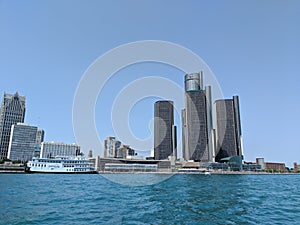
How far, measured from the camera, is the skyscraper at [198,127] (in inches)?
6590

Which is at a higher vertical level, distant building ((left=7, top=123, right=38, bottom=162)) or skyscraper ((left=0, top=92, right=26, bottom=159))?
skyscraper ((left=0, top=92, right=26, bottom=159))

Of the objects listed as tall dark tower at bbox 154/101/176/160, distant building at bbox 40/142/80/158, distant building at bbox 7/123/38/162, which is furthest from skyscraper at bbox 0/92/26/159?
tall dark tower at bbox 154/101/176/160

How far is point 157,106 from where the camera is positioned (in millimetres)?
199000

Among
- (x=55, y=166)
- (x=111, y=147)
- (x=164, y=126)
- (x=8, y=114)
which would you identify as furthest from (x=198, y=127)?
(x=8, y=114)

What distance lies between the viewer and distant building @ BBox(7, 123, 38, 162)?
14100 cm

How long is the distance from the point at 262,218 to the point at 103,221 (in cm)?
849

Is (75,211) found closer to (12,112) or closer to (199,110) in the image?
(199,110)

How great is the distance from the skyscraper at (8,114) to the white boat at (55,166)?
71.4 meters

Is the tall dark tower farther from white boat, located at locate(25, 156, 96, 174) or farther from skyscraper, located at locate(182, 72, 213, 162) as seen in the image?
white boat, located at locate(25, 156, 96, 174)

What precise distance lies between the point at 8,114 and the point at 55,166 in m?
92.7

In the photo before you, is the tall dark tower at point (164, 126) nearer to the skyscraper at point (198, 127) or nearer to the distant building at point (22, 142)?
the skyscraper at point (198, 127)

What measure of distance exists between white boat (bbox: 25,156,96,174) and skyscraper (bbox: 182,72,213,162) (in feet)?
302

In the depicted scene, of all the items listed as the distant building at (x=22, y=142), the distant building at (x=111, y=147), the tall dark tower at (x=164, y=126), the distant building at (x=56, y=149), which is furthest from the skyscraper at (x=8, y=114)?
the tall dark tower at (x=164, y=126)

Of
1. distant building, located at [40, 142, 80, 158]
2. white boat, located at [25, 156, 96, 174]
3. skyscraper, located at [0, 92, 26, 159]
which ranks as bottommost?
white boat, located at [25, 156, 96, 174]
